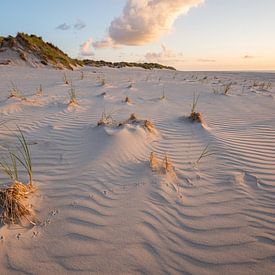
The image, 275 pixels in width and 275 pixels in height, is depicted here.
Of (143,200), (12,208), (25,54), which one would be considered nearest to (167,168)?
(143,200)

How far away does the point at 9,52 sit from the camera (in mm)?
13305

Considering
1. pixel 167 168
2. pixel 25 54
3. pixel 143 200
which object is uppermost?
pixel 25 54

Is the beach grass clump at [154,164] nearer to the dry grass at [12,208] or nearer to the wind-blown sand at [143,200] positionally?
the wind-blown sand at [143,200]

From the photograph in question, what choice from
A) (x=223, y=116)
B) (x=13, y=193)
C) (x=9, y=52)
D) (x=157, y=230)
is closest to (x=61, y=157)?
(x=13, y=193)

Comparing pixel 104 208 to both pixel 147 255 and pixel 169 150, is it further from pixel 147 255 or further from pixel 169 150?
pixel 169 150

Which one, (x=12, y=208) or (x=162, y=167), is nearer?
(x=12, y=208)

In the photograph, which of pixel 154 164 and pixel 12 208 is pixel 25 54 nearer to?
pixel 154 164

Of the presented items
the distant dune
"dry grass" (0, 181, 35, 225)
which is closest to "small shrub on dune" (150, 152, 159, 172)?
"dry grass" (0, 181, 35, 225)

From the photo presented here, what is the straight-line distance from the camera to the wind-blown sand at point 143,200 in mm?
1831

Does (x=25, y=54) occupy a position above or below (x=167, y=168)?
above

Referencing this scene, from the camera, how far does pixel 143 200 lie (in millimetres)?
2398

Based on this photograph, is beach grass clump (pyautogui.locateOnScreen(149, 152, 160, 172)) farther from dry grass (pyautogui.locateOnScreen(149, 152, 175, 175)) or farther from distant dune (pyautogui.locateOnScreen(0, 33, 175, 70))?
distant dune (pyautogui.locateOnScreen(0, 33, 175, 70))

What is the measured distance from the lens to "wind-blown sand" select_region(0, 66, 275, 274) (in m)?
1.83

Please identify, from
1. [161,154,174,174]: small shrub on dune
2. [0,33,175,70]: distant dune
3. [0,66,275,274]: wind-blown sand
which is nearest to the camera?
[0,66,275,274]: wind-blown sand
